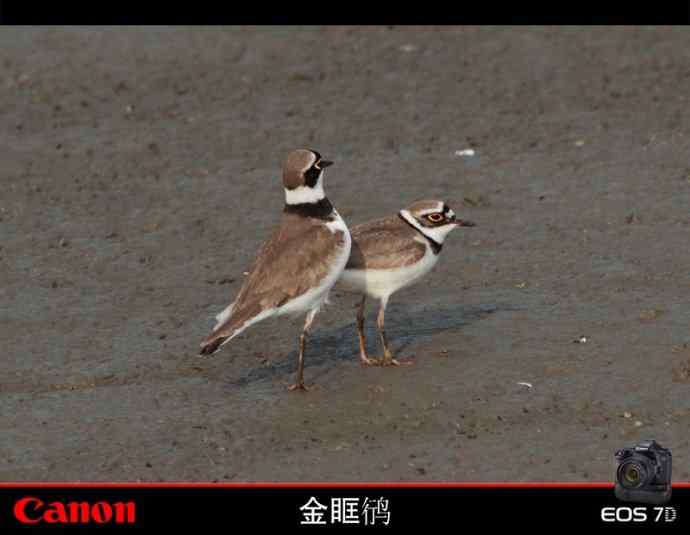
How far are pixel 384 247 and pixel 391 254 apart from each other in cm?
6

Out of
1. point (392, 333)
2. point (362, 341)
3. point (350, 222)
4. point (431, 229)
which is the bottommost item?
point (392, 333)

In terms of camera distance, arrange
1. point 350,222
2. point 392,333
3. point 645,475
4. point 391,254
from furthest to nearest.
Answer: point 350,222
point 392,333
point 391,254
point 645,475

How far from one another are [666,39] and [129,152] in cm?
590

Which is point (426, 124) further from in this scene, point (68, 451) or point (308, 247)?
point (68, 451)

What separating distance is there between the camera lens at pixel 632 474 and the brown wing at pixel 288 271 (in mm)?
2504

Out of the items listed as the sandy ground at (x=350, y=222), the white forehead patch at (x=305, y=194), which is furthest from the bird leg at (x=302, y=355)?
the white forehead patch at (x=305, y=194)

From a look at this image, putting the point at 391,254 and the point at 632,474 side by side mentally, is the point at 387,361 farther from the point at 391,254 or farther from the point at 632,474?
the point at 632,474

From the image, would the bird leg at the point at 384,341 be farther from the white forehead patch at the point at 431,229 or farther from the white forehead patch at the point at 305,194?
the white forehead patch at the point at 305,194

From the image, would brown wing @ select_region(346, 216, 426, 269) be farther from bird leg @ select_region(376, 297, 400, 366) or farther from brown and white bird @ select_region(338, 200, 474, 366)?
bird leg @ select_region(376, 297, 400, 366)

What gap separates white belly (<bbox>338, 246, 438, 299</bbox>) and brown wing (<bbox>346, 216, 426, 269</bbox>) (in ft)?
0.11

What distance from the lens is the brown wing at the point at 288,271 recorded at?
8.80m

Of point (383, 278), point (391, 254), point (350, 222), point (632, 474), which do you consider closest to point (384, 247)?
point (391, 254)

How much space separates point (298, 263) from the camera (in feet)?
29.2

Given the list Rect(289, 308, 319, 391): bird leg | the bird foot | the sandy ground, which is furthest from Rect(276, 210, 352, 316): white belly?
the bird foot
